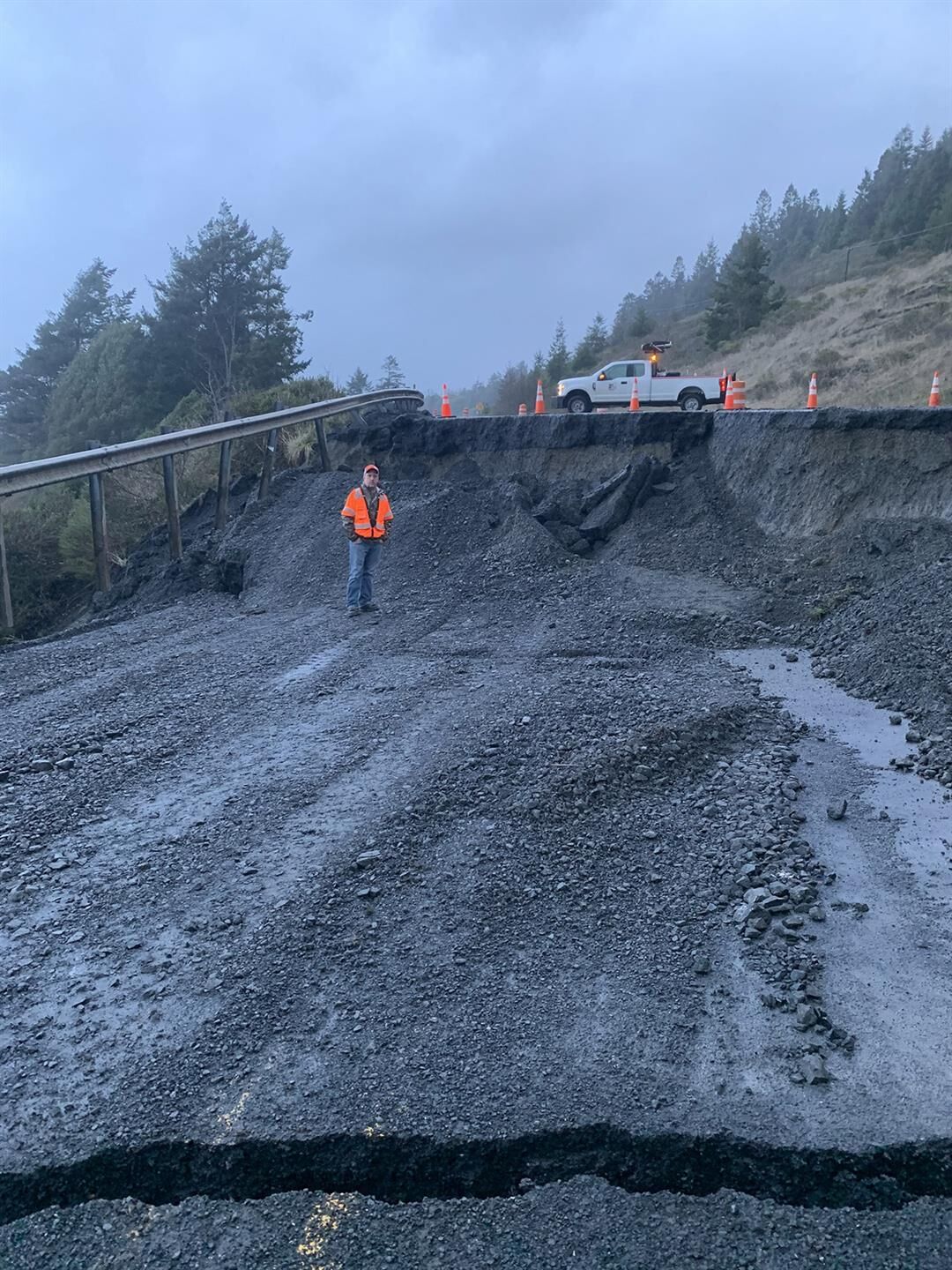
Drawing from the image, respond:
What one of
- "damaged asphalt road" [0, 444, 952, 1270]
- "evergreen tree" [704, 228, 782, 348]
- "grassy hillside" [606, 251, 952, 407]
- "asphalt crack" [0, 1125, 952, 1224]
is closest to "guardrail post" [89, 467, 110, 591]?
"damaged asphalt road" [0, 444, 952, 1270]

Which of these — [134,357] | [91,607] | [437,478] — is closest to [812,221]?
[134,357]

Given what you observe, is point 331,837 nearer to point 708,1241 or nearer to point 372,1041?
point 372,1041

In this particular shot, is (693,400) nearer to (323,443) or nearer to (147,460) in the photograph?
(323,443)

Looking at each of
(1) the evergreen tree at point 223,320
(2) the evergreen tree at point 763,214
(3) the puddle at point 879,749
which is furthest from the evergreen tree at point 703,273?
(3) the puddle at point 879,749

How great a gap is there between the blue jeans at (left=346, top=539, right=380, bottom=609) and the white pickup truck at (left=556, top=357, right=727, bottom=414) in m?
11.9

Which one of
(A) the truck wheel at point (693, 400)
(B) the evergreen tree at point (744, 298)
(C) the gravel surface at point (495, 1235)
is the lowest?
(C) the gravel surface at point (495, 1235)

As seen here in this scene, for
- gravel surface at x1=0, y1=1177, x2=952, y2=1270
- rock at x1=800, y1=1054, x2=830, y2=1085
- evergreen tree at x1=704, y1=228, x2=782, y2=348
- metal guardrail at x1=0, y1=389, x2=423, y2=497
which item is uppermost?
evergreen tree at x1=704, y1=228, x2=782, y2=348

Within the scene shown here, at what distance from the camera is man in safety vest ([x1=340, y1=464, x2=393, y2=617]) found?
958cm

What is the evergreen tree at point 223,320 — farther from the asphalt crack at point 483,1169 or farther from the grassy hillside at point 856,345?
the asphalt crack at point 483,1169

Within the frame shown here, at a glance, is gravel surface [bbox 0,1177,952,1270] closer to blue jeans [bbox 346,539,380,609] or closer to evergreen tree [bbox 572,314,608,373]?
blue jeans [bbox 346,539,380,609]

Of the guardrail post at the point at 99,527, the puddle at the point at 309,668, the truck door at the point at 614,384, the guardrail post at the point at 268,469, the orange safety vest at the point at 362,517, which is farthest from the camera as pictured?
the truck door at the point at 614,384

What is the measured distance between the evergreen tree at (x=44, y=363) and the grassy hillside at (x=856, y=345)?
30.0 m

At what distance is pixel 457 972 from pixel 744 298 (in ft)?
130

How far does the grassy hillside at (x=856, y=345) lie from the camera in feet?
67.8
